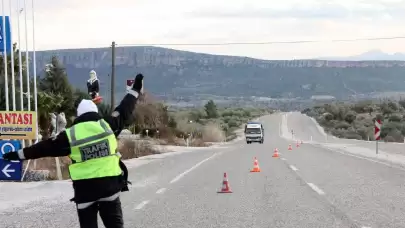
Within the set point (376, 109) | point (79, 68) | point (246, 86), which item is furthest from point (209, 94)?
point (376, 109)

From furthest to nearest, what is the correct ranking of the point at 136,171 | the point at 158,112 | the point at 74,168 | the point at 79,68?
the point at 79,68, the point at 158,112, the point at 136,171, the point at 74,168

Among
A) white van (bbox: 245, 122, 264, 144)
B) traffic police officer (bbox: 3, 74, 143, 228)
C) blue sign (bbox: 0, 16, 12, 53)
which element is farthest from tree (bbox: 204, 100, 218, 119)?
traffic police officer (bbox: 3, 74, 143, 228)

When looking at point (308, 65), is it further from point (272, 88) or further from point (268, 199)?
point (268, 199)

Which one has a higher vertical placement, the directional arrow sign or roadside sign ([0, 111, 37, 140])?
roadside sign ([0, 111, 37, 140])

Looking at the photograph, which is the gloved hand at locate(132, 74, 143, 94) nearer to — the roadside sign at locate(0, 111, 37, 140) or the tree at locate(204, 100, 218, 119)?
the roadside sign at locate(0, 111, 37, 140)

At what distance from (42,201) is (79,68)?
134 m

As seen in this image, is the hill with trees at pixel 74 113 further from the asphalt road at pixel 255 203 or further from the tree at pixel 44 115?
the asphalt road at pixel 255 203

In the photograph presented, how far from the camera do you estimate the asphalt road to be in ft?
36.5

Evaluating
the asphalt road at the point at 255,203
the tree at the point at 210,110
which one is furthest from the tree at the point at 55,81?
the tree at the point at 210,110

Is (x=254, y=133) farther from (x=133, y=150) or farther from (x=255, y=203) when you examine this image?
→ (x=255, y=203)

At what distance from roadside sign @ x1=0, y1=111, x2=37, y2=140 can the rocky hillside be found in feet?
466

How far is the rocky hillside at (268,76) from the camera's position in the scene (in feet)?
551

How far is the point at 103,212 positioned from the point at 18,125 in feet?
42.8

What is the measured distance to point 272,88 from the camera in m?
175
